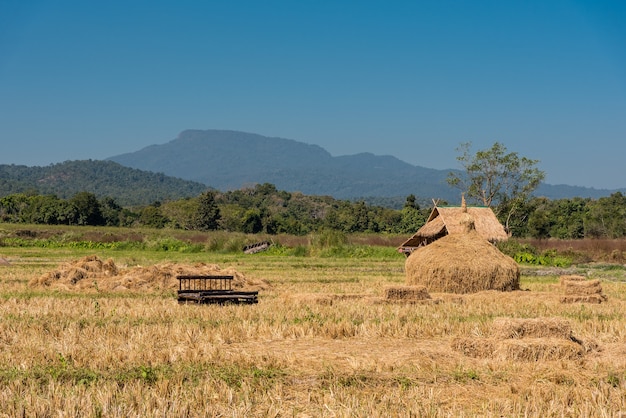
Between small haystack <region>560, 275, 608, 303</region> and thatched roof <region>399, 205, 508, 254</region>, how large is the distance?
19.5 m

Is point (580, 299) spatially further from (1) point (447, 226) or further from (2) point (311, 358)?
(1) point (447, 226)

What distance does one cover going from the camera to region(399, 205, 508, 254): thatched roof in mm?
43312

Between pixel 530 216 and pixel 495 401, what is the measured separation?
7151 centimetres

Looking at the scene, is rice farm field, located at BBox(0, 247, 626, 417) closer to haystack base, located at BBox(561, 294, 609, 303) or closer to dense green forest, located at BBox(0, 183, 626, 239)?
haystack base, located at BBox(561, 294, 609, 303)

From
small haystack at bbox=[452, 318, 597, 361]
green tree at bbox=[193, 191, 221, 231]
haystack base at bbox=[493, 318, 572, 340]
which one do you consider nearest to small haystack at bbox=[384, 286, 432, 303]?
small haystack at bbox=[452, 318, 597, 361]

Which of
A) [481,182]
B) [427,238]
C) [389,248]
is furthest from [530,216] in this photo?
[427,238]

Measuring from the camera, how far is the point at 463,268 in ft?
75.9

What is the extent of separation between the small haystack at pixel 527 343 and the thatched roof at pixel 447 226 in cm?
2908

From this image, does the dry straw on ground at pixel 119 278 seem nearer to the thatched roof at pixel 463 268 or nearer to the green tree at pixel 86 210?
the thatched roof at pixel 463 268

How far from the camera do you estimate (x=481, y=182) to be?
257 feet

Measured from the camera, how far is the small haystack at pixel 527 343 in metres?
11.0

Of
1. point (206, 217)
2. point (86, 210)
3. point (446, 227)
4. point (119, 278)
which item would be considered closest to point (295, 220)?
point (206, 217)

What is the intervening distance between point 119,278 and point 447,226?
72.8 ft

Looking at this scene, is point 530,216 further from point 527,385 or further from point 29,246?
point 527,385
